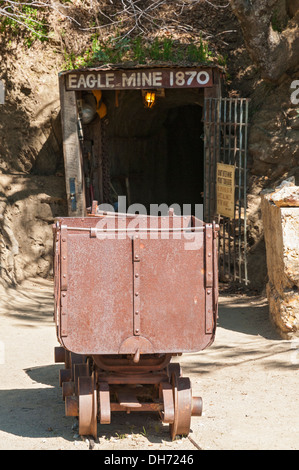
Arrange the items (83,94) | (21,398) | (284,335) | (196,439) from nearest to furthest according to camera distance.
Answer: (196,439) < (21,398) < (284,335) < (83,94)

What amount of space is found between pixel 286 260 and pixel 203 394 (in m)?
2.02

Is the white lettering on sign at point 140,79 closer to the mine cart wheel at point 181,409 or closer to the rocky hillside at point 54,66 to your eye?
the rocky hillside at point 54,66

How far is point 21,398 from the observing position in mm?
5594

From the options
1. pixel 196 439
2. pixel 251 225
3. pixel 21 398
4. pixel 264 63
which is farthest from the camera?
pixel 251 225

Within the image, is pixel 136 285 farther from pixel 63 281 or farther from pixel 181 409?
pixel 181 409

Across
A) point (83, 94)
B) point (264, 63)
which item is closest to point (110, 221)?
point (264, 63)

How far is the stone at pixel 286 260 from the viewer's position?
7051 millimetres

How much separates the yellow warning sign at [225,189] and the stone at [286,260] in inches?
88.5

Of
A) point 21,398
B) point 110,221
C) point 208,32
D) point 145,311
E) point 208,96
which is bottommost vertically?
point 21,398

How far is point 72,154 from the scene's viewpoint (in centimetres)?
1062

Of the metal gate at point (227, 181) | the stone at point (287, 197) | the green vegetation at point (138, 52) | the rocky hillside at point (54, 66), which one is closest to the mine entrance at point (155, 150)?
the green vegetation at point (138, 52)

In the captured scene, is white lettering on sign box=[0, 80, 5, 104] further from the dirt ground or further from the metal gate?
the dirt ground

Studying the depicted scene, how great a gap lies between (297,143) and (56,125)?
13.6 feet

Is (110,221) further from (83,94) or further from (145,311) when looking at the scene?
(83,94)
